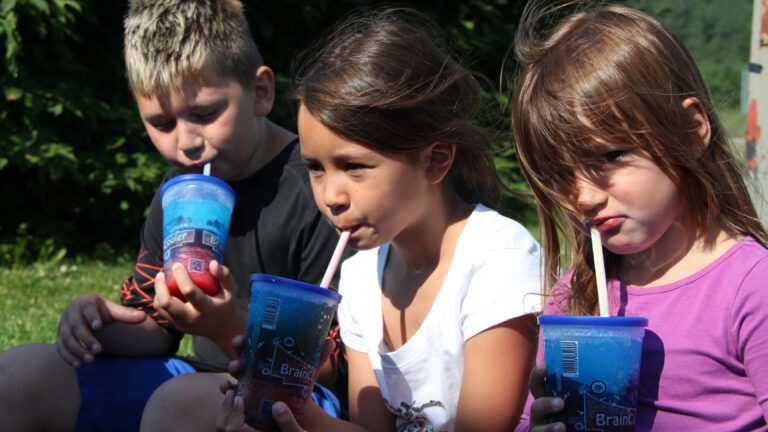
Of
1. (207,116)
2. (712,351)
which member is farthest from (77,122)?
(712,351)

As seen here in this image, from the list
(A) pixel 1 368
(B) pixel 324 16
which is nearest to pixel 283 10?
(B) pixel 324 16

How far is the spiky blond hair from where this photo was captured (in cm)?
262

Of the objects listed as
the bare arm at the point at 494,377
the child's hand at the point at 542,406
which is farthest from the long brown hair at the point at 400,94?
the child's hand at the point at 542,406

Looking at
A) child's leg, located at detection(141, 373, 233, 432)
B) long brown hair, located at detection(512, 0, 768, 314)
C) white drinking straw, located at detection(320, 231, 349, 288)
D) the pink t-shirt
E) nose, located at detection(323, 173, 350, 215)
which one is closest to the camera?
the pink t-shirt

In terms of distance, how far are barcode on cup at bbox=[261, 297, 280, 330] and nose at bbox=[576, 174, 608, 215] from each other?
25.7 inches

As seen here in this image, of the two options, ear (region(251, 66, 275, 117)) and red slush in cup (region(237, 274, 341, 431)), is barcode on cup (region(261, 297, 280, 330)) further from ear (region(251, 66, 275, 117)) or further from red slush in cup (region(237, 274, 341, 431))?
ear (region(251, 66, 275, 117))

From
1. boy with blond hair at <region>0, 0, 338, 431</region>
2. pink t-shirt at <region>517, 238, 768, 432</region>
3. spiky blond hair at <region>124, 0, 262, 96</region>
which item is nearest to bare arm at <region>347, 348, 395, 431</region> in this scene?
boy with blond hair at <region>0, 0, 338, 431</region>

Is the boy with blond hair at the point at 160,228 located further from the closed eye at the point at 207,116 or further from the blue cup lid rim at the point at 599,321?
the blue cup lid rim at the point at 599,321

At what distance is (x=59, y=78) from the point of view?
6.27 meters

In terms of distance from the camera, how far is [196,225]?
85.8 inches

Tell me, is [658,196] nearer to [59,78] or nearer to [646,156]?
[646,156]

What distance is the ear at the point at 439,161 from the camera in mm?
2256

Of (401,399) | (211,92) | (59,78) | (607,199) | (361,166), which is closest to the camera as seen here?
(607,199)

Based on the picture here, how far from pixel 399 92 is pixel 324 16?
17.5ft
